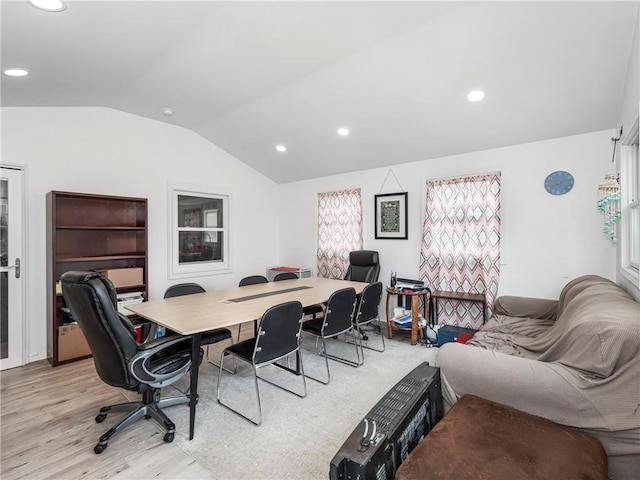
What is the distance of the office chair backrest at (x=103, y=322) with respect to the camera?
1.78 meters

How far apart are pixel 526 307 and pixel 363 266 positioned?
2041 mm

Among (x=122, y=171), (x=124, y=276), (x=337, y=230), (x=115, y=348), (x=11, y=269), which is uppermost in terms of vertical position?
(x=122, y=171)

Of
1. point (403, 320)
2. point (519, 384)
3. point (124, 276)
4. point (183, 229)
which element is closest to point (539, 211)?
point (403, 320)

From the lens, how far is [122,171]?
13.0 feet

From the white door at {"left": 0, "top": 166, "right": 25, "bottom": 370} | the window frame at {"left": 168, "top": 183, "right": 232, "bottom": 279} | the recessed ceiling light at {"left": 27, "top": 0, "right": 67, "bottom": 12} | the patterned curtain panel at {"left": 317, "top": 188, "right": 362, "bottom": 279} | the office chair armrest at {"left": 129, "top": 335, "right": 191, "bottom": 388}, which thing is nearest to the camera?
the recessed ceiling light at {"left": 27, "top": 0, "right": 67, "bottom": 12}

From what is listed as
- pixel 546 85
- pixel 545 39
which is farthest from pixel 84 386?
pixel 546 85

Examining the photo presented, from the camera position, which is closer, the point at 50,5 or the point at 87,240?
the point at 50,5

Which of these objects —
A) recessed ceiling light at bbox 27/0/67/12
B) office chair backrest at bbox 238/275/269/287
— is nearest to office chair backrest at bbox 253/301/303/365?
office chair backrest at bbox 238/275/269/287

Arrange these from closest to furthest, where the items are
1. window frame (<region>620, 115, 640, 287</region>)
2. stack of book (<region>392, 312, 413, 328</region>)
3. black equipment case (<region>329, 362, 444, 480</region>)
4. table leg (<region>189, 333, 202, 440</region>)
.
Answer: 1. black equipment case (<region>329, 362, 444, 480</region>)
2. table leg (<region>189, 333, 202, 440</region>)
3. window frame (<region>620, 115, 640, 287</region>)
4. stack of book (<region>392, 312, 413, 328</region>)

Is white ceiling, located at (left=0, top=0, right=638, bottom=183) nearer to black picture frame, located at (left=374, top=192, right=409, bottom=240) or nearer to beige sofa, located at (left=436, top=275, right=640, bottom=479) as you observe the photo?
black picture frame, located at (left=374, top=192, right=409, bottom=240)

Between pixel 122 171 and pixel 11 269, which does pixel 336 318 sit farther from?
pixel 11 269

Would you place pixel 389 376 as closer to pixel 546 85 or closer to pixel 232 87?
pixel 546 85

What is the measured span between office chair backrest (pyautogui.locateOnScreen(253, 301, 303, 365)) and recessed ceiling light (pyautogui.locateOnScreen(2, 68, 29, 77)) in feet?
8.87

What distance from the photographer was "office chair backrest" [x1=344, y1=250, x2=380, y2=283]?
447 cm
